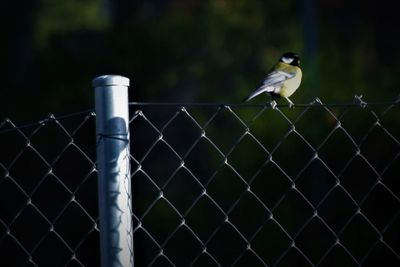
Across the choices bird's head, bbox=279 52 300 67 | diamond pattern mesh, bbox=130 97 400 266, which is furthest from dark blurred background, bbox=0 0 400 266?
bird's head, bbox=279 52 300 67

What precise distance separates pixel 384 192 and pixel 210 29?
5.72 metres

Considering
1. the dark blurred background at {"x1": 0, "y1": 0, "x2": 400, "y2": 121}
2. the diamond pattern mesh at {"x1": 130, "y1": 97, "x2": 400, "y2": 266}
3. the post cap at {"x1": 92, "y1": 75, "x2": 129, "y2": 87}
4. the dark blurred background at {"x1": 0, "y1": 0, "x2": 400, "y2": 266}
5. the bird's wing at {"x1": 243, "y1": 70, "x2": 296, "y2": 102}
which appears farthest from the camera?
the dark blurred background at {"x1": 0, "y1": 0, "x2": 400, "y2": 121}

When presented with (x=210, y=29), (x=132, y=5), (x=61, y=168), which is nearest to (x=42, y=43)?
(x=132, y=5)

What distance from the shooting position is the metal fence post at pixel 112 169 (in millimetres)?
1659

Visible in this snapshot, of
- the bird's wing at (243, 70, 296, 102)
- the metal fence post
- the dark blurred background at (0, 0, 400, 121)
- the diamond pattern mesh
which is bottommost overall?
the metal fence post

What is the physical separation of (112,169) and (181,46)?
25.1 ft

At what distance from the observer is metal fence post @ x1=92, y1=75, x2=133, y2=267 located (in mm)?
1659

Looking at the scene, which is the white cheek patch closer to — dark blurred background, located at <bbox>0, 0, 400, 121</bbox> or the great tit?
the great tit

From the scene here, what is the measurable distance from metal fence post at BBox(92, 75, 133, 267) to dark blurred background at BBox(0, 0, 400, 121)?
17.6 feet

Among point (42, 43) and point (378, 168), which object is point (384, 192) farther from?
point (42, 43)

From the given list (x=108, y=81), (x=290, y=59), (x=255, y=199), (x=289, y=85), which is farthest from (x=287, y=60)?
(x=108, y=81)

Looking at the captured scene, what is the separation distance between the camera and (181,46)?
30.3ft

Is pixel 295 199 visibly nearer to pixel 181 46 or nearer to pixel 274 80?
pixel 274 80

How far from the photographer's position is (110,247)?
65.2 inches
